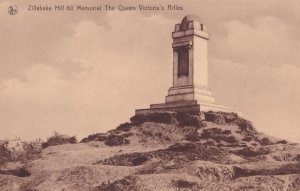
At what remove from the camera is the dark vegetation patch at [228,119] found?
28328mm

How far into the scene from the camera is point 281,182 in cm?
1770

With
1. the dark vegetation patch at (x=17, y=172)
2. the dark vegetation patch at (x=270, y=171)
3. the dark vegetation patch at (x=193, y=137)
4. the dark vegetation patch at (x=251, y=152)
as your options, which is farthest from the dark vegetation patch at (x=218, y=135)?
the dark vegetation patch at (x=17, y=172)

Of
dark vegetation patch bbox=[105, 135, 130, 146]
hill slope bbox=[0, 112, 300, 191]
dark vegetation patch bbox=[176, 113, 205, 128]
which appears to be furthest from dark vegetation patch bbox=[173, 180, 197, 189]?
dark vegetation patch bbox=[176, 113, 205, 128]

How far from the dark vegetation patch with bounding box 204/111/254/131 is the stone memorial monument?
0.71 meters

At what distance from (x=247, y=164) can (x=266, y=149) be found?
3.38 metres

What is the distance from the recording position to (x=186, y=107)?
94.8 feet

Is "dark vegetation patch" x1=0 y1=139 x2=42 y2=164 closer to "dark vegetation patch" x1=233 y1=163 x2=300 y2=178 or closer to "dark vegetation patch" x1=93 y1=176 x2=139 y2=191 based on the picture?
"dark vegetation patch" x1=93 y1=176 x2=139 y2=191

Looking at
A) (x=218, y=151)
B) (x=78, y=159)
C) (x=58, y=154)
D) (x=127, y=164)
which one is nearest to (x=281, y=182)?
(x=218, y=151)

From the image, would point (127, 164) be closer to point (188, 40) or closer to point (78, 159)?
point (78, 159)

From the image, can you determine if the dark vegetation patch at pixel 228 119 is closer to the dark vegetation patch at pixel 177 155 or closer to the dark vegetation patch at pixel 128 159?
the dark vegetation patch at pixel 177 155

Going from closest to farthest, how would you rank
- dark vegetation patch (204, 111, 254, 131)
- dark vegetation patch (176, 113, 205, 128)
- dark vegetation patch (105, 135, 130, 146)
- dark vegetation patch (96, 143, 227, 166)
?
dark vegetation patch (96, 143, 227, 166) < dark vegetation patch (105, 135, 130, 146) < dark vegetation patch (176, 113, 205, 128) < dark vegetation patch (204, 111, 254, 131)

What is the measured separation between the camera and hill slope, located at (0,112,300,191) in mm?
18391

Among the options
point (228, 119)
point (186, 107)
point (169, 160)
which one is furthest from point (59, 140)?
point (169, 160)

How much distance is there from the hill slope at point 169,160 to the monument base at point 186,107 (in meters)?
0.45
